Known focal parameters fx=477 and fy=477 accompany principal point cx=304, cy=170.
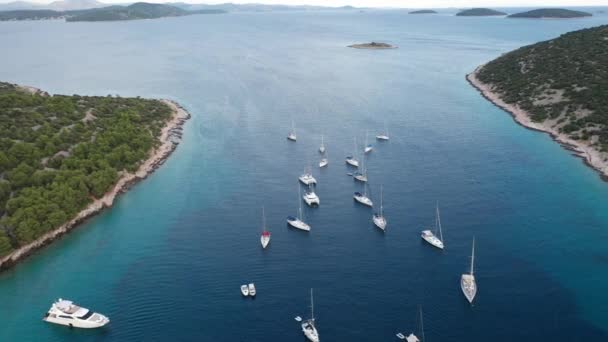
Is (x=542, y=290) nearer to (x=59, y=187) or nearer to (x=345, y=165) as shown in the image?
(x=345, y=165)

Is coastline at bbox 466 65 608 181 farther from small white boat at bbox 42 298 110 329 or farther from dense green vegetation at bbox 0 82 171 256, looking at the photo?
dense green vegetation at bbox 0 82 171 256

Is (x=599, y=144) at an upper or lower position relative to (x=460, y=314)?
upper

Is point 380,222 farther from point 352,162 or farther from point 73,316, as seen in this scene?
point 73,316

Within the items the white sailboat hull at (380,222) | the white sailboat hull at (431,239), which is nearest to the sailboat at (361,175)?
the white sailboat hull at (380,222)

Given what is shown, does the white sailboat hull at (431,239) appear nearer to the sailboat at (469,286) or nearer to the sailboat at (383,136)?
the sailboat at (469,286)

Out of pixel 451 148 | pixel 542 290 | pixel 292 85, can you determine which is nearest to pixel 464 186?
pixel 451 148

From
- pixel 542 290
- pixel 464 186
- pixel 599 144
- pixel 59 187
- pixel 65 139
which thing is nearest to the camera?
pixel 542 290
